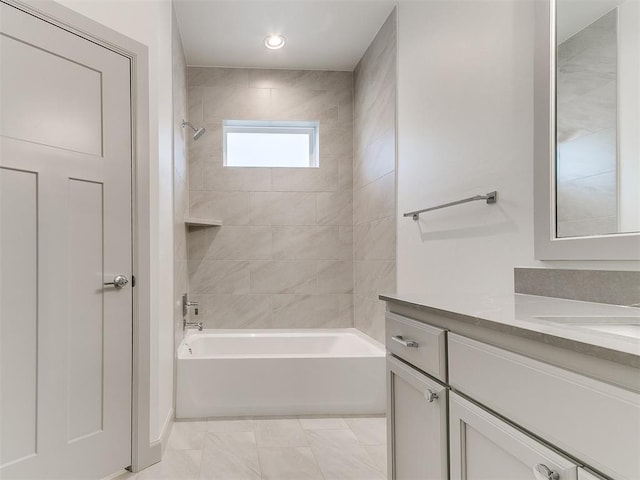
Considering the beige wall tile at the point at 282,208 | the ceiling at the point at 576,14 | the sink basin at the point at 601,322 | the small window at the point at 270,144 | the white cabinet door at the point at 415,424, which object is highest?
the small window at the point at 270,144

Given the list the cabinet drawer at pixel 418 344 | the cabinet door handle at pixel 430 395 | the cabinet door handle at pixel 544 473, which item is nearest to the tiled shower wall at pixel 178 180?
the cabinet drawer at pixel 418 344

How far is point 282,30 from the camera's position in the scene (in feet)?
10.0

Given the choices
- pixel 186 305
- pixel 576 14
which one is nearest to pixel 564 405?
pixel 576 14

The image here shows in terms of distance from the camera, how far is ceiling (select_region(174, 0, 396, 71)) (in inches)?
109

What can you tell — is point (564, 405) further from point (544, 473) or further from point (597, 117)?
point (597, 117)

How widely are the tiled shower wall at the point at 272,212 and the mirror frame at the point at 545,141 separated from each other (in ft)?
7.73

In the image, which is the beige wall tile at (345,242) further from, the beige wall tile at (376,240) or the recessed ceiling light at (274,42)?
the recessed ceiling light at (274,42)

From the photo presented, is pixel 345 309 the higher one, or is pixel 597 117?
pixel 597 117

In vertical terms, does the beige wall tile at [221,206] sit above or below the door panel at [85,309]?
above

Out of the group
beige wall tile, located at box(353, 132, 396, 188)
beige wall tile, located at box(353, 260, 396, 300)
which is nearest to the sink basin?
beige wall tile, located at box(353, 260, 396, 300)

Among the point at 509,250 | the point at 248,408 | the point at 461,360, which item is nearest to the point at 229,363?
the point at 248,408

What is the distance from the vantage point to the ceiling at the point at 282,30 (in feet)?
9.09

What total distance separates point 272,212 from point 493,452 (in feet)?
9.75

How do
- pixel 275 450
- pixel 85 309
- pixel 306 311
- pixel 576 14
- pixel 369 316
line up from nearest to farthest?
pixel 576 14 → pixel 85 309 → pixel 275 450 → pixel 369 316 → pixel 306 311
